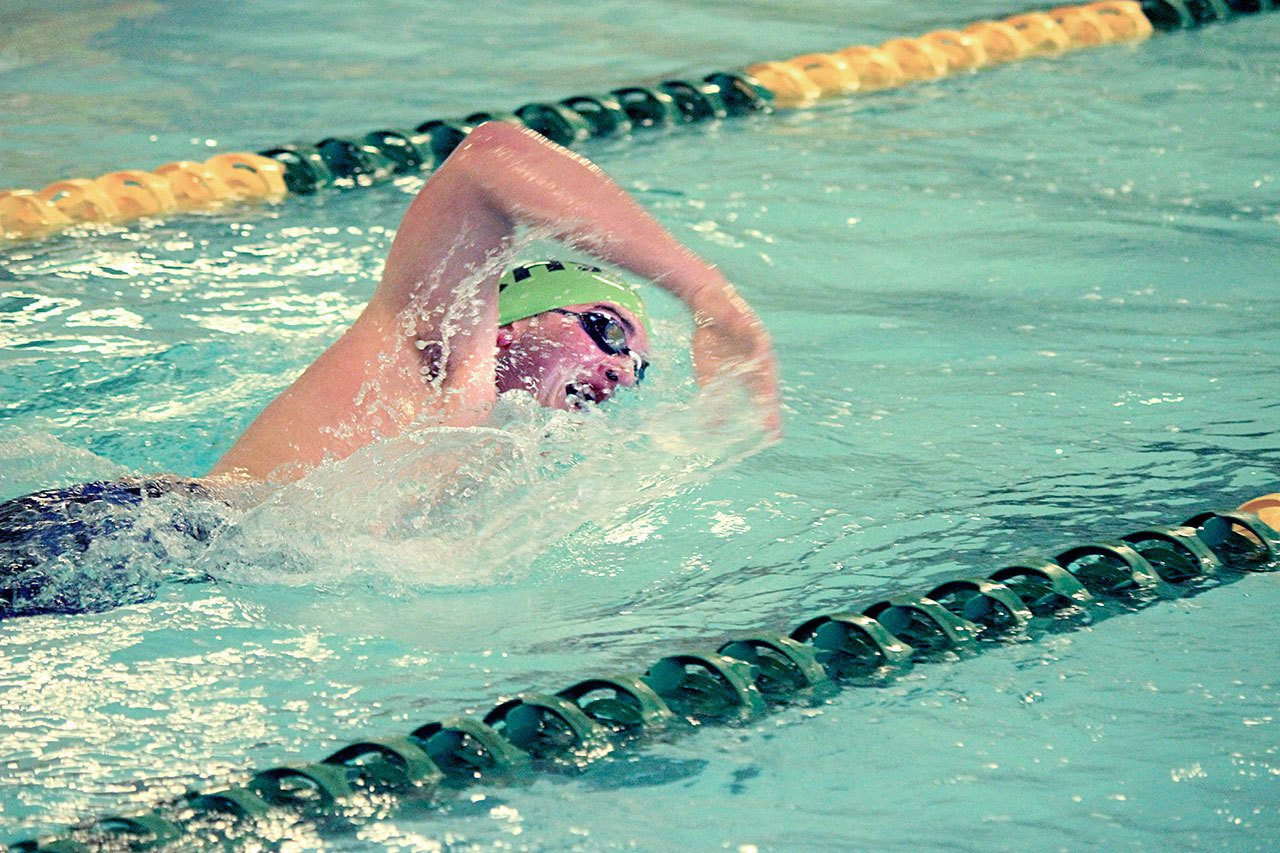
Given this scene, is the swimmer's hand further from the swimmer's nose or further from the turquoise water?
the swimmer's nose

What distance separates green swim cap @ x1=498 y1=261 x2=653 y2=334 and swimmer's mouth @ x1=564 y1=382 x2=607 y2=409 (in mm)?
157

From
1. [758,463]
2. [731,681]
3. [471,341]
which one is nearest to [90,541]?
[471,341]

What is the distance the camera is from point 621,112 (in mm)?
5941

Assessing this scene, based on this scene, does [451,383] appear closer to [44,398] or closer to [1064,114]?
Answer: [44,398]

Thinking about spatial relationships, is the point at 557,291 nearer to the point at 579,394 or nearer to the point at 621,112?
the point at 579,394

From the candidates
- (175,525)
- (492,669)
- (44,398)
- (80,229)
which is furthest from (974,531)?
(80,229)

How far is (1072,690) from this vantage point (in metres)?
2.45

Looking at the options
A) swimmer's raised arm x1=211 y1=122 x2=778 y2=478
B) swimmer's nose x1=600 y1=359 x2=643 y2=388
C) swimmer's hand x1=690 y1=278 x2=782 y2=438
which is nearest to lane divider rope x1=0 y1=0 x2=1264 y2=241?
swimmer's raised arm x1=211 y1=122 x2=778 y2=478

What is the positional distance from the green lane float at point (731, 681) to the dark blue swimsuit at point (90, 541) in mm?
682

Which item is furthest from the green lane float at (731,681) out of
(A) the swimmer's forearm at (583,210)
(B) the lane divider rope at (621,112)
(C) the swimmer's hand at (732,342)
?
(B) the lane divider rope at (621,112)

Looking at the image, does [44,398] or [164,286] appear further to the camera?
[164,286]

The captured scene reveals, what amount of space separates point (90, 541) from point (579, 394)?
917mm

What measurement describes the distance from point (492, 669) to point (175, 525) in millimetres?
669

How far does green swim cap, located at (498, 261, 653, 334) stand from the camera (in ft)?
9.98
